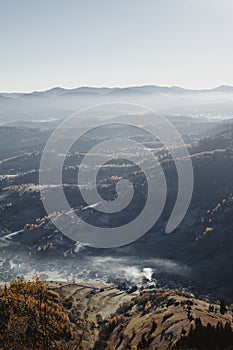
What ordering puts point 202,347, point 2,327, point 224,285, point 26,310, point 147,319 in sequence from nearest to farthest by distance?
point 26,310, point 202,347, point 2,327, point 147,319, point 224,285

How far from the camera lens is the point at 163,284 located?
17975 centimetres

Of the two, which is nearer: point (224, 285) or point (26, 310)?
point (26, 310)

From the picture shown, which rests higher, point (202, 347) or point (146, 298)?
point (202, 347)

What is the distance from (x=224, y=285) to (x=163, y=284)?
2521cm

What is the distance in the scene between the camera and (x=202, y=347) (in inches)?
2564

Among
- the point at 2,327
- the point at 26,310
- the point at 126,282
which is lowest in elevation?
the point at 126,282

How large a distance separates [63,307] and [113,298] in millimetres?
28818

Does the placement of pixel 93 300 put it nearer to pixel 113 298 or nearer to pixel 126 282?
pixel 113 298

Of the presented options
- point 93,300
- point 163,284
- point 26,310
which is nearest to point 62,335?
point 26,310

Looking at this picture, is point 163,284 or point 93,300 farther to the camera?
point 163,284

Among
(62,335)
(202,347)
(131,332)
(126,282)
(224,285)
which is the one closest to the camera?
(202,347)

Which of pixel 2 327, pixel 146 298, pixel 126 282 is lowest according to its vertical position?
pixel 126 282

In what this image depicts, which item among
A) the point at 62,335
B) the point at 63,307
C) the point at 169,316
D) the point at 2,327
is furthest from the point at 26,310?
the point at 63,307

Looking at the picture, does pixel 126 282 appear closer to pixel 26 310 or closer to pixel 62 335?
pixel 62 335
